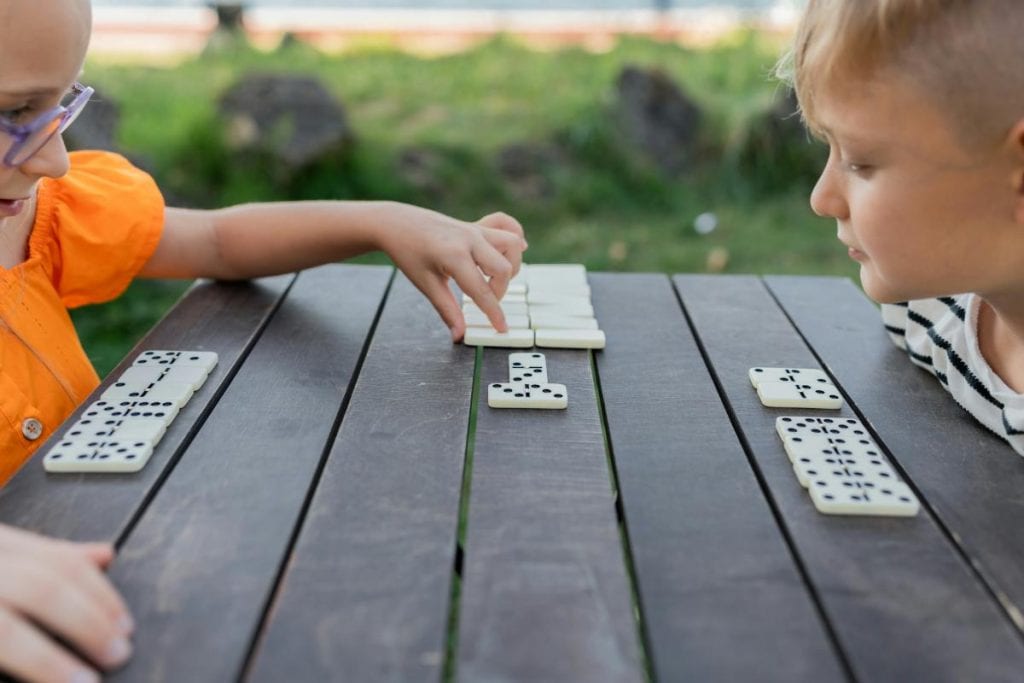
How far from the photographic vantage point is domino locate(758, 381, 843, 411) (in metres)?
1.38

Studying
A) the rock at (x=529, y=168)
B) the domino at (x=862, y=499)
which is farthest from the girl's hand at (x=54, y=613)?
the rock at (x=529, y=168)

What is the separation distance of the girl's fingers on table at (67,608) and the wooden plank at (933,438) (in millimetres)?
765

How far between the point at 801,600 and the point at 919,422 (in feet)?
1.61

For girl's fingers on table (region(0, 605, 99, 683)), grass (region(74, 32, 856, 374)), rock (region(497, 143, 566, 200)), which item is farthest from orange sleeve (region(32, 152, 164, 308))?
rock (region(497, 143, 566, 200))

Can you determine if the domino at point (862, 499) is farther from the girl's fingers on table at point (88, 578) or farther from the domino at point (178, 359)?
the domino at point (178, 359)

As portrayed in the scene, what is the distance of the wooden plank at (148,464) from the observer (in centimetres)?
107

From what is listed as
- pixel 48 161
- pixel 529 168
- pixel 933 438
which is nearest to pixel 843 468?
pixel 933 438

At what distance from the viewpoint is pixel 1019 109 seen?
1152 mm

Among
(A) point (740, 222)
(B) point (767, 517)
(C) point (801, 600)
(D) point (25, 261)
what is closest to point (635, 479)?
(B) point (767, 517)

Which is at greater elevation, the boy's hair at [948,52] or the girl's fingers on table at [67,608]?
the boy's hair at [948,52]

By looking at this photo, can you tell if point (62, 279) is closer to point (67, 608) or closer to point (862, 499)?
point (67, 608)

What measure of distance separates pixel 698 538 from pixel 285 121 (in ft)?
11.2

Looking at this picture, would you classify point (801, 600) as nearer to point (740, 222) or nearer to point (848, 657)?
point (848, 657)

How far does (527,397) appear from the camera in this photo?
1.35 metres
